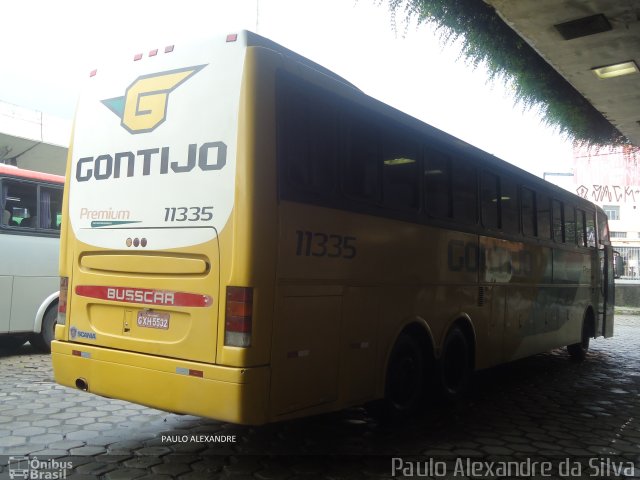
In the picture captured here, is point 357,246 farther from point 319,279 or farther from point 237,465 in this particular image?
point 237,465

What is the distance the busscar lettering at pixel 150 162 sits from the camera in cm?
404

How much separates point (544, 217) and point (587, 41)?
285 cm

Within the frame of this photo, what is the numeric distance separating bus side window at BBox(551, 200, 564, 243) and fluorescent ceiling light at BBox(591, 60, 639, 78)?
211 centimetres

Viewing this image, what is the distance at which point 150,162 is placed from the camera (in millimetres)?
4383

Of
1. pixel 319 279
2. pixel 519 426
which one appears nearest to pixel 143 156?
pixel 319 279

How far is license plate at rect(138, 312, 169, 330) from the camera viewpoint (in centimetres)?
418

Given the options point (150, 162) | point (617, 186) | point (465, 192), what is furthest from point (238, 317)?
point (617, 186)

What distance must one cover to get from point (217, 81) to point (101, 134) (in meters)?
1.30

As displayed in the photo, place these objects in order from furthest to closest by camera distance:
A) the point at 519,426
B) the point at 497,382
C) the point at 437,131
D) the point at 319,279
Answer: the point at 497,382 → the point at 437,131 → the point at 519,426 → the point at 319,279

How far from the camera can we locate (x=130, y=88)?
4.64m

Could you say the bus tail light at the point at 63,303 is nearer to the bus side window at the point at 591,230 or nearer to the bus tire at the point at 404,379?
the bus tire at the point at 404,379

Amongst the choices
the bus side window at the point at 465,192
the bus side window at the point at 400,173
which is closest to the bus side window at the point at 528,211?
the bus side window at the point at 465,192

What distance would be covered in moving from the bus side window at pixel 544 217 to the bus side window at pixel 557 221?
240 mm

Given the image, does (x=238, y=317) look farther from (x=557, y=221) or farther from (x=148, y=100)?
(x=557, y=221)
